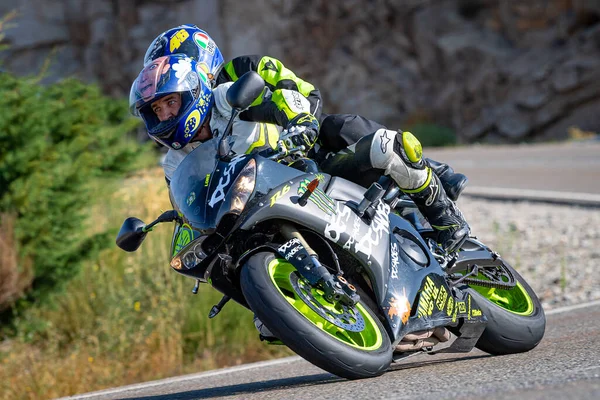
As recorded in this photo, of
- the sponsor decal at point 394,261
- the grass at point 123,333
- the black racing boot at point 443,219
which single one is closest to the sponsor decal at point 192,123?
the sponsor decal at point 394,261

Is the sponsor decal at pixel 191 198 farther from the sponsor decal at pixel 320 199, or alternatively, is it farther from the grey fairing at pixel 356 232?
the sponsor decal at pixel 320 199

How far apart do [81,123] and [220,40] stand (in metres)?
29.2

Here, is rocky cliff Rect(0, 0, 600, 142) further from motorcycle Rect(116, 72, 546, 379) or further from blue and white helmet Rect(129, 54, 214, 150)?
blue and white helmet Rect(129, 54, 214, 150)

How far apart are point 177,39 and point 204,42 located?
0.60 feet

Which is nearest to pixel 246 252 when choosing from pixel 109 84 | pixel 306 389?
pixel 306 389

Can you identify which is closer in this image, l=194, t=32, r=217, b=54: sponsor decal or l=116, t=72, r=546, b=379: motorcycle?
l=116, t=72, r=546, b=379: motorcycle

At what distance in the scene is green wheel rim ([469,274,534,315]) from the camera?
18.5 ft

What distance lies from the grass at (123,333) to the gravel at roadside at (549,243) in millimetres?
2844

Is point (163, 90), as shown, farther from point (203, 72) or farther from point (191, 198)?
point (191, 198)

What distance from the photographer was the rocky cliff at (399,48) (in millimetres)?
31500

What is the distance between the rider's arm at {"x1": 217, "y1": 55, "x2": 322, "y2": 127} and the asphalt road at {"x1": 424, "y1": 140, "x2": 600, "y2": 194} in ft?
35.3

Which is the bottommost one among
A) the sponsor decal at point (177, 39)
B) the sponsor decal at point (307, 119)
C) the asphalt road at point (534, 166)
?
the asphalt road at point (534, 166)

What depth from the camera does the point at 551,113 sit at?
31.3m

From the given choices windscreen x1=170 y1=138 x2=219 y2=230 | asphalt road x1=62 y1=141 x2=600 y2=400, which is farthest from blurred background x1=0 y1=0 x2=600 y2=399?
windscreen x1=170 y1=138 x2=219 y2=230
